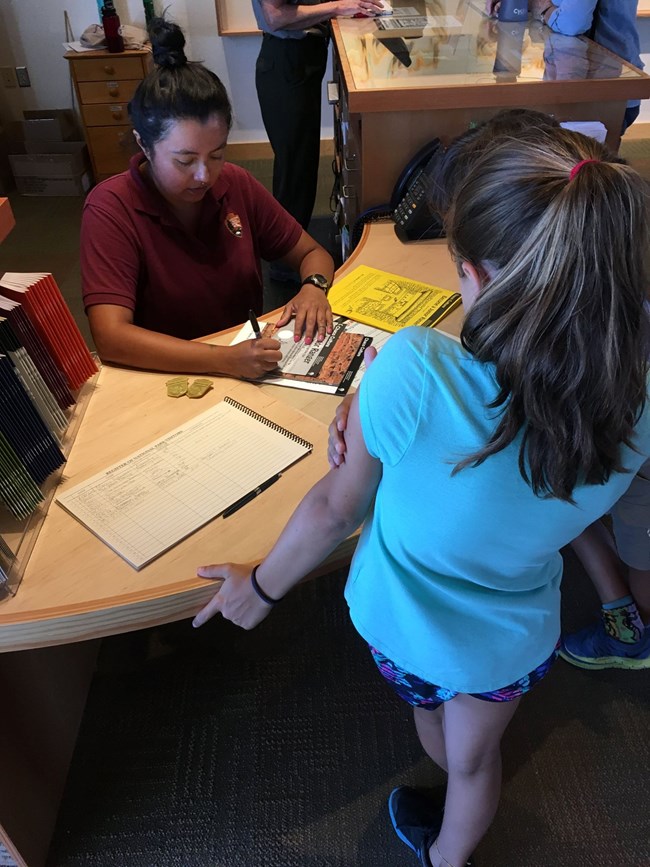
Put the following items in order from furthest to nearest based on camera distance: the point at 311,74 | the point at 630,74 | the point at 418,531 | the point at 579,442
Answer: the point at 311,74
the point at 630,74
the point at 418,531
the point at 579,442

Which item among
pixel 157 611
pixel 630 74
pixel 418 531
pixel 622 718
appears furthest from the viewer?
pixel 630 74

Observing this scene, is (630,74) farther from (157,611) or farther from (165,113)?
(157,611)

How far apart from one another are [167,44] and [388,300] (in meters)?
0.70

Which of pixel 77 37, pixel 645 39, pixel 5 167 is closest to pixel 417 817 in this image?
pixel 5 167

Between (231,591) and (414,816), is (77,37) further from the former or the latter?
(414,816)

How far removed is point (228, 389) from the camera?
1.27 m

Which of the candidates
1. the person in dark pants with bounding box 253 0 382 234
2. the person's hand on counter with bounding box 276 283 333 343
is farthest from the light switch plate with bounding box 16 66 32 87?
the person's hand on counter with bounding box 276 283 333 343

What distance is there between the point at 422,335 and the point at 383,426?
0.10m

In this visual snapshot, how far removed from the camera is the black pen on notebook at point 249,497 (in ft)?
3.33

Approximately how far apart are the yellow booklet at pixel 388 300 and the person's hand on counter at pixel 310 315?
4 centimetres

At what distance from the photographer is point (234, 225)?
161 centimetres

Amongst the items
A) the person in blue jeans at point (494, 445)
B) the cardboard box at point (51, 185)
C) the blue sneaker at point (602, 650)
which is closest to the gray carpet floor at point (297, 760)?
the blue sneaker at point (602, 650)

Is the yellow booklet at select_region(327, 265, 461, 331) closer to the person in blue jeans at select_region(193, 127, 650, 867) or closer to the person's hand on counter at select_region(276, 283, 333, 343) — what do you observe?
the person's hand on counter at select_region(276, 283, 333, 343)

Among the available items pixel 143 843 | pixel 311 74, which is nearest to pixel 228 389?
pixel 143 843
